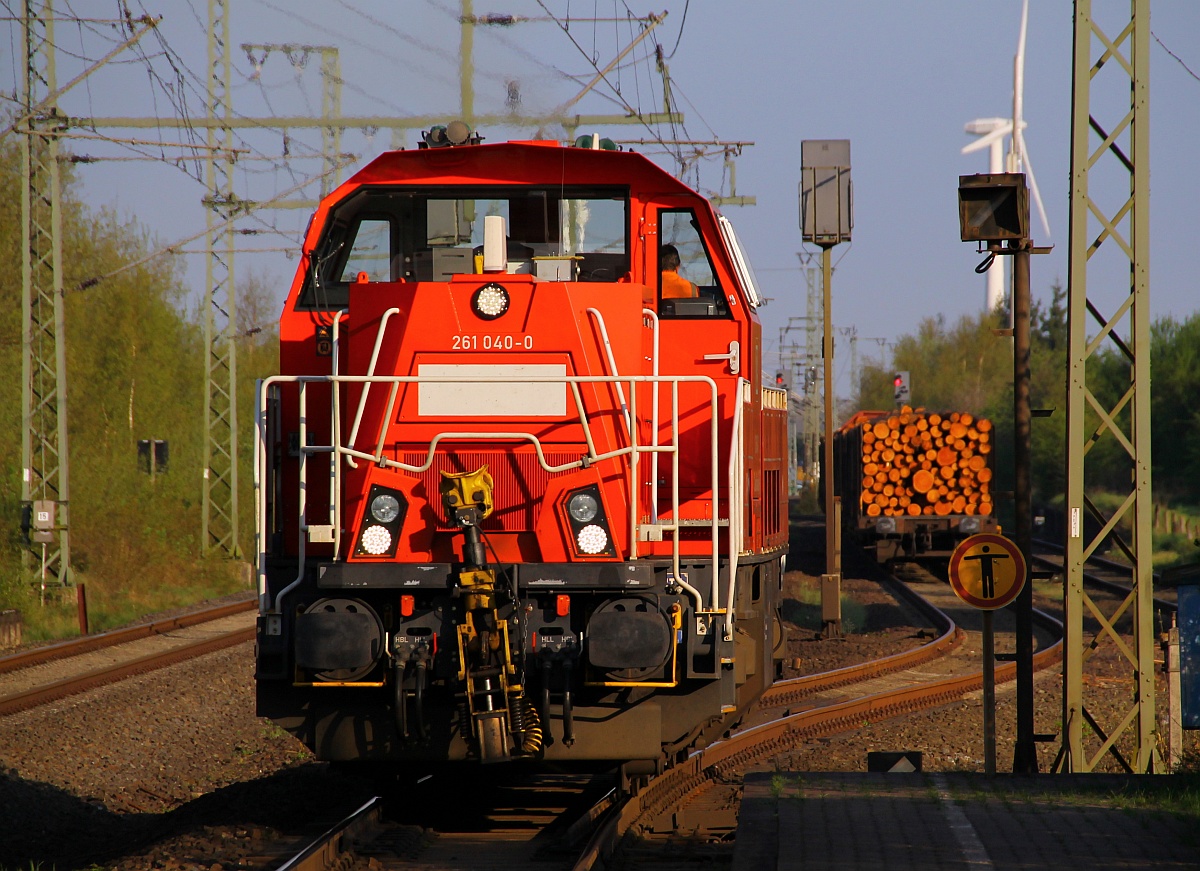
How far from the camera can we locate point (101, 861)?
7.00 m

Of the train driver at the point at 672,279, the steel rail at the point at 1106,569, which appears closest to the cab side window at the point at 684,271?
the train driver at the point at 672,279

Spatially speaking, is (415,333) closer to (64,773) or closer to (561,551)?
(561,551)

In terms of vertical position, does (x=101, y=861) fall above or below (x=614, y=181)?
below

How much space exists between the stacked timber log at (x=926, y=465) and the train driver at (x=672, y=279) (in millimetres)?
20138

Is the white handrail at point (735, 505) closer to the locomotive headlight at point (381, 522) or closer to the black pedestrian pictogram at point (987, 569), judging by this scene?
the locomotive headlight at point (381, 522)

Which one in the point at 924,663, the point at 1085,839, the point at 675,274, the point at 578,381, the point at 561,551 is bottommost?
the point at 924,663

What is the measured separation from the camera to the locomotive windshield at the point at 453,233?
7488mm

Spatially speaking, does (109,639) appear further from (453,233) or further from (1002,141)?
(1002,141)

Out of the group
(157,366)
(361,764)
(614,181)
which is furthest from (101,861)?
(157,366)

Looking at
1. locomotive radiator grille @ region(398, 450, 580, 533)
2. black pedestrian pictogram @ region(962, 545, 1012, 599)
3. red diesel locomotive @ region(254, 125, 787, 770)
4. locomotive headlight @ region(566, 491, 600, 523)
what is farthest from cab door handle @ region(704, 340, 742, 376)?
black pedestrian pictogram @ region(962, 545, 1012, 599)

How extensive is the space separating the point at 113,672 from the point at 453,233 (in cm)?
873

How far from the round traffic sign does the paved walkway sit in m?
1.30

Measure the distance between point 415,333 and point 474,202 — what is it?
1204mm

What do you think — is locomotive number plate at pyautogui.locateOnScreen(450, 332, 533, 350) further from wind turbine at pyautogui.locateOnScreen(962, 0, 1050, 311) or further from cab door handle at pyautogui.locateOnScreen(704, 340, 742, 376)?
wind turbine at pyautogui.locateOnScreen(962, 0, 1050, 311)
